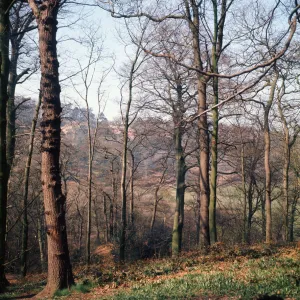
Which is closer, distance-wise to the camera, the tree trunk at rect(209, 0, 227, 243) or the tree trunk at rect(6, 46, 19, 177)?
the tree trunk at rect(6, 46, 19, 177)

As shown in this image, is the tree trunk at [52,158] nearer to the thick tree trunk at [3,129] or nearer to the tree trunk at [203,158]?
the thick tree trunk at [3,129]

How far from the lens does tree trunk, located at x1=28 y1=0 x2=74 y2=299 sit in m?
7.57

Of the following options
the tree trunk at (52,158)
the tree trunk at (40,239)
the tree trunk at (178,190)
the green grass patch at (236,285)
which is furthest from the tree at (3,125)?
the tree trunk at (40,239)

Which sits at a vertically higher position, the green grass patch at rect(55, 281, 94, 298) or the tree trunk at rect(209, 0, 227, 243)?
the tree trunk at rect(209, 0, 227, 243)

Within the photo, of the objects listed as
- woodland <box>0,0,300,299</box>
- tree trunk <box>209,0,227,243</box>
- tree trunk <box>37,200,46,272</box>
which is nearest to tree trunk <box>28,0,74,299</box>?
woodland <box>0,0,300,299</box>

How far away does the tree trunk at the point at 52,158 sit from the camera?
7570 millimetres

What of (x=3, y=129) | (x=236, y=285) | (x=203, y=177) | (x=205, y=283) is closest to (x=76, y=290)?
(x=205, y=283)

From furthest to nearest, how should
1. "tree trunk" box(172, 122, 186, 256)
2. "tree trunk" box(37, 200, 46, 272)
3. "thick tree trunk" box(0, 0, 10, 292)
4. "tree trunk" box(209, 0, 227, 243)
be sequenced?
"tree trunk" box(37, 200, 46, 272) < "tree trunk" box(172, 122, 186, 256) < "tree trunk" box(209, 0, 227, 243) < "thick tree trunk" box(0, 0, 10, 292)

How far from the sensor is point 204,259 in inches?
424

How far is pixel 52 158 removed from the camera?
7668mm

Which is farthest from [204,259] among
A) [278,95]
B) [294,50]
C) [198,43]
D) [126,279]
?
[278,95]

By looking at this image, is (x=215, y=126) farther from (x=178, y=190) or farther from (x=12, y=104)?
(x=12, y=104)

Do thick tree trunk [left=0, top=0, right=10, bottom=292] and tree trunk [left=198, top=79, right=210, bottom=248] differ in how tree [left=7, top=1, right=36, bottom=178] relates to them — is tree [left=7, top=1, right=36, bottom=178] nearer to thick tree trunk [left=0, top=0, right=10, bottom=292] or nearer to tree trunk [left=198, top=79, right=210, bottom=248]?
thick tree trunk [left=0, top=0, right=10, bottom=292]

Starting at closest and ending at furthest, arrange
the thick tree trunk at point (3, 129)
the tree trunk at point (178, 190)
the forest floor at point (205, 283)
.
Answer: the forest floor at point (205, 283) → the thick tree trunk at point (3, 129) → the tree trunk at point (178, 190)
